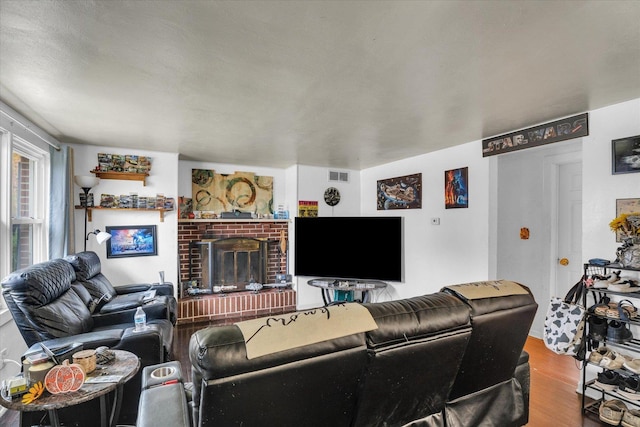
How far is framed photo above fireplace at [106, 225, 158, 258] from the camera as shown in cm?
407

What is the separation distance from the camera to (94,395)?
154 centimetres

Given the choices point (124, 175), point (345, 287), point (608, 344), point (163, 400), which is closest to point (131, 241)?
point (124, 175)

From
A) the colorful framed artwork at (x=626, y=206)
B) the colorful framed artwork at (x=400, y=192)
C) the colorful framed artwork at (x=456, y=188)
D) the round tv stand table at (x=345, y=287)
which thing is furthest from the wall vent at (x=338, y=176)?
the colorful framed artwork at (x=626, y=206)

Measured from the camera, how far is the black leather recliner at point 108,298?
3.00 metres

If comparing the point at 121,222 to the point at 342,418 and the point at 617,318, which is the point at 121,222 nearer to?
the point at 342,418

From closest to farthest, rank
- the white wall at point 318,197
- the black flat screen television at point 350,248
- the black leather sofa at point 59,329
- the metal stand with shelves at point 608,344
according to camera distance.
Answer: the black leather sofa at point 59,329 → the metal stand with shelves at point 608,344 → the black flat screen television at point 350,248 → the white wall at point 318,197

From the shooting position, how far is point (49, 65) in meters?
1.87

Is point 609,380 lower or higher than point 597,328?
lower

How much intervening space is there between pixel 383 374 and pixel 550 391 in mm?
2366

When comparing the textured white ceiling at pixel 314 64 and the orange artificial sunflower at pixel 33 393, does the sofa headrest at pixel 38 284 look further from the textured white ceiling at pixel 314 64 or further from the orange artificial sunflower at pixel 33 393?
the textured white ceiling at pixel 314 64

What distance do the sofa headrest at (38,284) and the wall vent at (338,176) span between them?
3719mm

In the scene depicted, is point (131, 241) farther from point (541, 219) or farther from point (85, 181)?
point (541, 219)

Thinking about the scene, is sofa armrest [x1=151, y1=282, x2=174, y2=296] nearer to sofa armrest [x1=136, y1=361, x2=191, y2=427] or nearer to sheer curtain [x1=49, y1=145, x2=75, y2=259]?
sheer curtain [x1=49, y1=145, x2=75, y2=259]

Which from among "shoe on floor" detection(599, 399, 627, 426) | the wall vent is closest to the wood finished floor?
"shoe on floor" detection(599, 399, 627, 426)
